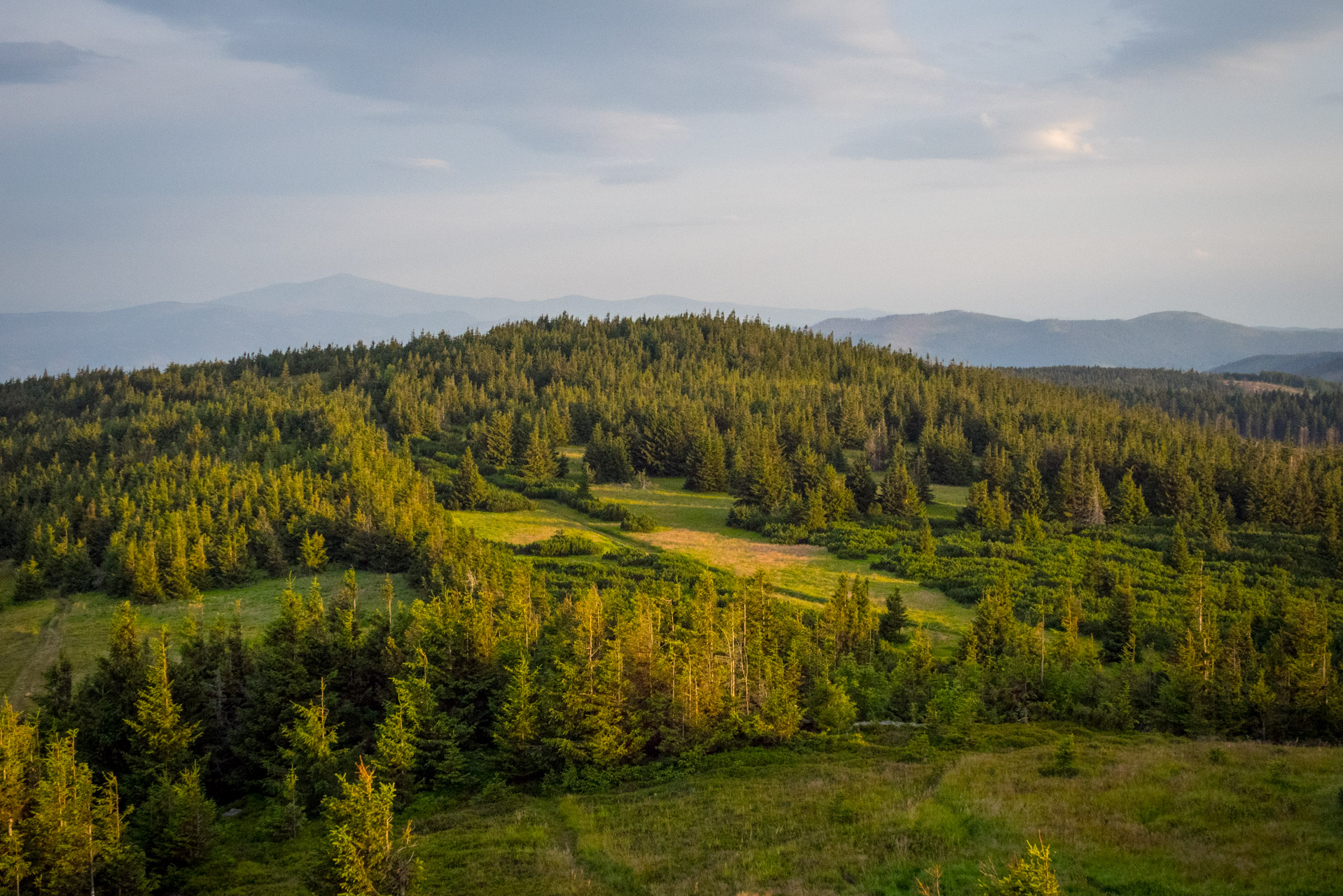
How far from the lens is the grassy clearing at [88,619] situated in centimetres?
6800

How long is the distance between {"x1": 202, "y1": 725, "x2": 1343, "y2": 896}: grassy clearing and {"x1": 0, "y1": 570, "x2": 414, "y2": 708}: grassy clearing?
3778 cm

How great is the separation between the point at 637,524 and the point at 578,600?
43.1 metres

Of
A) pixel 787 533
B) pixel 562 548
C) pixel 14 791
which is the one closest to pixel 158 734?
pixel 14 791

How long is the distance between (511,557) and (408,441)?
7470 centimetres

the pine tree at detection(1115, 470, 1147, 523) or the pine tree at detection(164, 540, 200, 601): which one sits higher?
the pine tree at detection(1115, 470, 1147, 523)

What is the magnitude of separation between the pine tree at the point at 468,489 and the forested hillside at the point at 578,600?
486 millimetres

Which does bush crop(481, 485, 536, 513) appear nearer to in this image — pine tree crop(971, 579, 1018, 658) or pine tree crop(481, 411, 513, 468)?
pine tree crop(481, 411, 513, 468)

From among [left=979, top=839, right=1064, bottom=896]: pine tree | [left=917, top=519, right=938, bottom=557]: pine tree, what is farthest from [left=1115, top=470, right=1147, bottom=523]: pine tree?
[left=979, top=839, right=1064, bottom=896]: pine tree

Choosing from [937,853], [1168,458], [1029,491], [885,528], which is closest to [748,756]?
[937,853]

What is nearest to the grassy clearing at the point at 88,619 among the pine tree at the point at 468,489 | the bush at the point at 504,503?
the pine tree at the point at 468,489

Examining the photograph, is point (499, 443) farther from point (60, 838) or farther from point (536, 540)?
point (60, 838)

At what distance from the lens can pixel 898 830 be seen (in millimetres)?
31328

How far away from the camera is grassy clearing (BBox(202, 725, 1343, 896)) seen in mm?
26641

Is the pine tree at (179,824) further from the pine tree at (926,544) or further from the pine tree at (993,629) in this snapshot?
the pine tree at (926,544)
